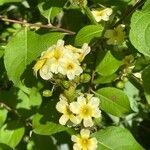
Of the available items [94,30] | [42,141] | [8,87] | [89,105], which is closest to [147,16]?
[94,30]

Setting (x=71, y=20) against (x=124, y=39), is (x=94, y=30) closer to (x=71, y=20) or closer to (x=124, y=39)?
(x=124, y=39)

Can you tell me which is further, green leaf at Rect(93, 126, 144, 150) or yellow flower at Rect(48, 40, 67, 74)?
green leaf at Rect(93, 126, 144, 150)

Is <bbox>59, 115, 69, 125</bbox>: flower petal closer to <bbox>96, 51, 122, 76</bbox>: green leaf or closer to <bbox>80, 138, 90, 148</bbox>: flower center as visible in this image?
<bbox>80, 138, 90, 148</bbox>: flower center

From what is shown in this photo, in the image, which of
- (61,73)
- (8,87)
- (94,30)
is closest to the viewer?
(61,73)

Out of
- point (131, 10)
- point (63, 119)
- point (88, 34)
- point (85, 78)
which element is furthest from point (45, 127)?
point (131, 10)

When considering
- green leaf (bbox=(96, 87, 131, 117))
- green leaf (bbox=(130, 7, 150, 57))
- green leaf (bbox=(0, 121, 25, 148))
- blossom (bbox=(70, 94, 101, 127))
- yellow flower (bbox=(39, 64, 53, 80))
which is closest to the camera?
green leaf (bbox=(130, 7, 150, 57))

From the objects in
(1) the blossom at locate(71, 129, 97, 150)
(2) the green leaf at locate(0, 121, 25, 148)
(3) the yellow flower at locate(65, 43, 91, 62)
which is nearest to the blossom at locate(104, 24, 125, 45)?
(3) the yellow flower at locate(65, 43, 91, 62)
